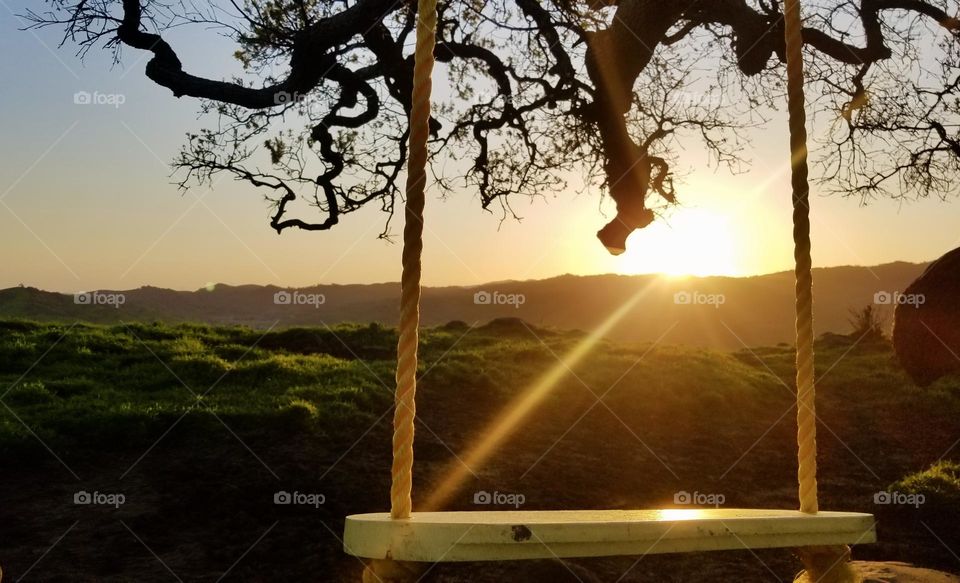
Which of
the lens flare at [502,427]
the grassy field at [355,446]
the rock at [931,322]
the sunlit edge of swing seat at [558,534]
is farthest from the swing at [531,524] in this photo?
the rock at [931,322]

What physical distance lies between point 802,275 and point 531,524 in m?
1.33

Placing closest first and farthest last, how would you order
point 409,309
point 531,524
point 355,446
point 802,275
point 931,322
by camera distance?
point 531,524 < point 409,309 < point 802,275 < point 355,446 < point 931,322

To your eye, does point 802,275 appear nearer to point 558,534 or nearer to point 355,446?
point 558,534

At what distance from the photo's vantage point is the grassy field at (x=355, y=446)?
20.0ft

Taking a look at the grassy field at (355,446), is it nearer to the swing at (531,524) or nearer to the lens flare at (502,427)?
the lens flare at (502,427)

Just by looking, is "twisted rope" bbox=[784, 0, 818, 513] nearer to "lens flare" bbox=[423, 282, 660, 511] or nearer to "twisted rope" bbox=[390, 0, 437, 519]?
"twisted rope" bbox=[390, 0, 437, 519]

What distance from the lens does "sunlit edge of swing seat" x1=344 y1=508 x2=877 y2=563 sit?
179cm

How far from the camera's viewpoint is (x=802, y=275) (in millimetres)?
2617

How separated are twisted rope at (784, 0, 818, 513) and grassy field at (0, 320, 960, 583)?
3255 mm

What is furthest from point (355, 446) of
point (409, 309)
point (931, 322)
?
point (931, 322)

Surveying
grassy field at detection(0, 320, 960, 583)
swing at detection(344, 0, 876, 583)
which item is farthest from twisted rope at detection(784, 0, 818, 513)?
grassy field at detection(0, 320, 960, 583)

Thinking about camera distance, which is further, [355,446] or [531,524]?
[355,446]

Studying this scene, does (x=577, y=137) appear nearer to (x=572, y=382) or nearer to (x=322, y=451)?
(x=572, y=382)

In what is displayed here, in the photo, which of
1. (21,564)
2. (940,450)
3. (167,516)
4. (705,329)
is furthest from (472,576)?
(705,329)
